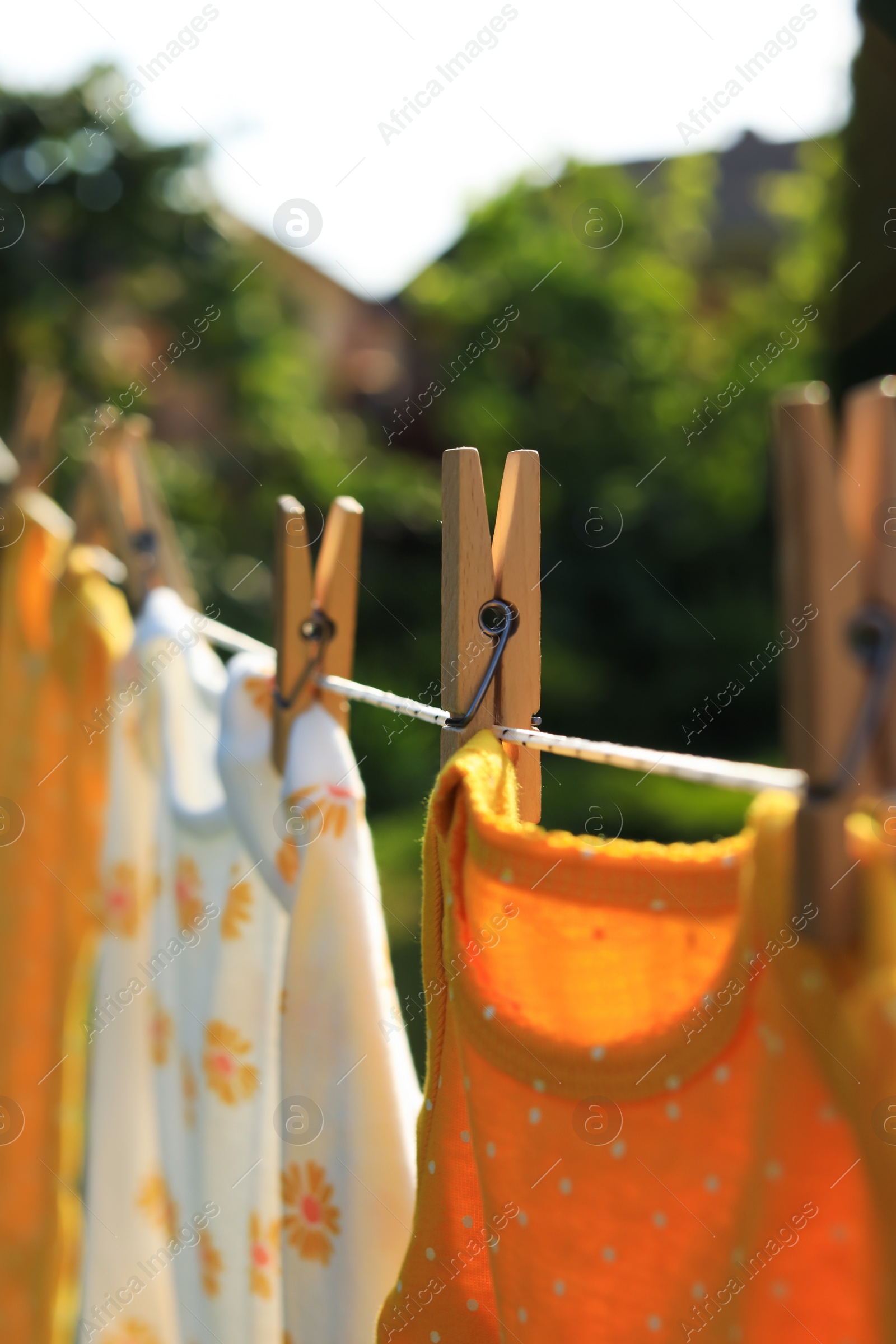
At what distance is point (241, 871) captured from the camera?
815mm

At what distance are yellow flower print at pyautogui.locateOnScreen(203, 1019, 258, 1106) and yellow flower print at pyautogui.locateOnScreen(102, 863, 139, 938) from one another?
198mm

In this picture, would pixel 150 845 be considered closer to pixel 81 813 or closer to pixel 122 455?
pixel 81 813

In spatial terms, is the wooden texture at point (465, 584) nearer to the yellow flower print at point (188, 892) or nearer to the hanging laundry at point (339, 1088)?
the hanging laundry at point (339, 1088)

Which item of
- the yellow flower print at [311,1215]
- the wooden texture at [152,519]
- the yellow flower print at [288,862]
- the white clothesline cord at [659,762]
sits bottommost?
the yellow flower print at [311,1215]

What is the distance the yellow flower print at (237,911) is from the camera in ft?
2.62

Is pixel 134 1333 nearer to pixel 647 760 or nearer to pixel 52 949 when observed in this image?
pixel 52 949

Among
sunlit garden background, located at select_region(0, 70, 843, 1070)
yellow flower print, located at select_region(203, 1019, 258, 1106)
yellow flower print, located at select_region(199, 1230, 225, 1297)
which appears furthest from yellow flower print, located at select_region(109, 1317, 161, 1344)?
sunlit garden background, located at select_region(0, 70, 843, 1070)

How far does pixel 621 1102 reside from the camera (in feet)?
1.46

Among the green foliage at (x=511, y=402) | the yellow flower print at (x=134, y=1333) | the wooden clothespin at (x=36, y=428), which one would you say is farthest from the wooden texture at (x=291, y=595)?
the green foliage at (x=511, y=402)

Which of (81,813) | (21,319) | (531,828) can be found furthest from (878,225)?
Result: (531,828)

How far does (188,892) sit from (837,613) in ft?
2.12

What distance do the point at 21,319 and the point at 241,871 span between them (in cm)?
458

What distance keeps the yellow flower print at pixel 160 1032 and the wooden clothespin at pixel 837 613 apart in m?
0.67

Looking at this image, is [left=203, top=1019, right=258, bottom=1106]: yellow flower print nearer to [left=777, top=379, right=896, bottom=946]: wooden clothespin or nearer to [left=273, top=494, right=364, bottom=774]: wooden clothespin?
[left=273, top=494, right=364, bottom=774]: wooden clothespin
